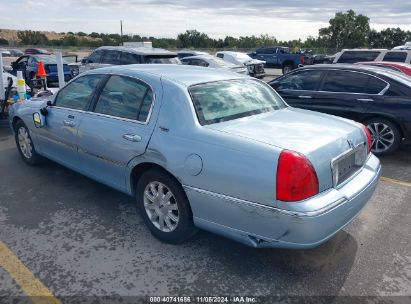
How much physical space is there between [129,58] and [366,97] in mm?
7336

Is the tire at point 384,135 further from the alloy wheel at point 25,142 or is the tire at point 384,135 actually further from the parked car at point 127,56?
the parked car at point 127,56

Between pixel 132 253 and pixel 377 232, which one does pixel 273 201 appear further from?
pixel 377 232

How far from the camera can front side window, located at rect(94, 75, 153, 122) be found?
3.45 meters

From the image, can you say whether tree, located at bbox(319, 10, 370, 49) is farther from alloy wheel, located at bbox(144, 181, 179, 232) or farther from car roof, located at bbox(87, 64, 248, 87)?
→ alloy wheel, located at bbox(144, 181, 179, 232)

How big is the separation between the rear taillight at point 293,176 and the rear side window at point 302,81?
175 inches

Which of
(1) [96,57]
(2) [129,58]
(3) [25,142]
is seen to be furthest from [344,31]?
(3) [25,142]

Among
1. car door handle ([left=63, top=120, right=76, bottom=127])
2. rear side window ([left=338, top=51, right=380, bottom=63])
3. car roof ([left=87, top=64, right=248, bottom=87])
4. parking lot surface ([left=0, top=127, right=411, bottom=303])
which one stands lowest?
parking lot surface ([left=0, top=127, right=411, bottom=303])

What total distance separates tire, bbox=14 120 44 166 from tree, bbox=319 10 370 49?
60.6 m

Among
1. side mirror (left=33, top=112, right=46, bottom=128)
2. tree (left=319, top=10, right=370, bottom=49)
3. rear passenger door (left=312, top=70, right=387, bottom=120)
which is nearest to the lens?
side mirror (left=33, top=112, right=46, bottom=128)

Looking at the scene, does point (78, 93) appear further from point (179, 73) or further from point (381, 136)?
point (381, 136)

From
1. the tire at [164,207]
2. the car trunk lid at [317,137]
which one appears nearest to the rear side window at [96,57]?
the tire at [164,207]

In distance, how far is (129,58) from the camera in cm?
1104

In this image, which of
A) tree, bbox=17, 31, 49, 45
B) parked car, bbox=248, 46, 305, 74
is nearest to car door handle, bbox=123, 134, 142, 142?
parked car, bbox=248, 46, 305, 74

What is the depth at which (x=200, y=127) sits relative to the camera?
3.01 meters
